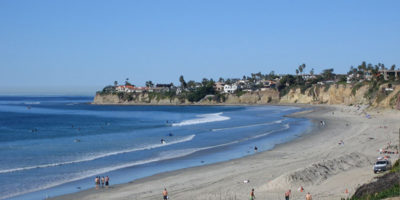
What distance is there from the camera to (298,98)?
133250 mm

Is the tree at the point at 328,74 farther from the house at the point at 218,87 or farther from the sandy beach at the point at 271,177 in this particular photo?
the sandy beach at the point at 271,177

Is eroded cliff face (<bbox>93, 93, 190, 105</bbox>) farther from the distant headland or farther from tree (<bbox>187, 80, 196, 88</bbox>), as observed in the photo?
tree (<bbox>187, 80, 196, 88</bbox>)

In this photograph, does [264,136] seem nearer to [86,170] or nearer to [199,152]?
[199,152]

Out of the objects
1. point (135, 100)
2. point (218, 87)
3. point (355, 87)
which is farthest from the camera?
point (218, 87)

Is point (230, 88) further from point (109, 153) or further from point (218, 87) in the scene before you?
point (109, 153)

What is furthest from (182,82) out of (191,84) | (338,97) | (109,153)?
(109,153)

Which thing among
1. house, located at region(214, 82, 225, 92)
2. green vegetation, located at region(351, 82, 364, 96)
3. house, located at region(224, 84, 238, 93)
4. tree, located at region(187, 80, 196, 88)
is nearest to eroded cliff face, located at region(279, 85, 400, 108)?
green vegetation, located at region(351, 82, 364, 96)

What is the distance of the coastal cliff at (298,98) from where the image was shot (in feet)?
268

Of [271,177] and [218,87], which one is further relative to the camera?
[218,87]

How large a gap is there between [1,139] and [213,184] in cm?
3702

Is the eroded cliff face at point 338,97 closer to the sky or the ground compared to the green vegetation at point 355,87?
closer to the ground

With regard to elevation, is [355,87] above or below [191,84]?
below

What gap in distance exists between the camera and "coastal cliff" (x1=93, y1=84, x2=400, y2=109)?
3219 inches

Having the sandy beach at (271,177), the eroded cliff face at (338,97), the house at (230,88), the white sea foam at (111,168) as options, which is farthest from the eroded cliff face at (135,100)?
the sandy beach at (271,177)
